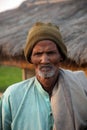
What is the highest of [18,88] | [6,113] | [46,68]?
[46,68]

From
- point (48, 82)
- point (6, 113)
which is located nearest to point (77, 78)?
point (48, 82)

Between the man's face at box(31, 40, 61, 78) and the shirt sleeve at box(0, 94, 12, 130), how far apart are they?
0.27 meters

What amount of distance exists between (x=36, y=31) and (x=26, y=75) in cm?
626

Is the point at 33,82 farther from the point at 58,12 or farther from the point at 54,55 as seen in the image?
the point at 58,12

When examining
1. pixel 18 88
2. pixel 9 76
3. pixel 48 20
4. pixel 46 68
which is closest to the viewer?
pixel 46 68

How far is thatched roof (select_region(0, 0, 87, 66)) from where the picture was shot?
20.8ft

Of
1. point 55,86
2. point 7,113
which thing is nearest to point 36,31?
point 55,86

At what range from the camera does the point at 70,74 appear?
2.57 m

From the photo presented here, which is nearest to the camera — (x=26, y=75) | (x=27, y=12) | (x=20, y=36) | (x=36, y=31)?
(x=36, y=31)

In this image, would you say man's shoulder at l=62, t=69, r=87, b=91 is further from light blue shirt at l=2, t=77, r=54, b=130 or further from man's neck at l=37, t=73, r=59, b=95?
light blue shirt at l=2, t=77, r=54, b=130

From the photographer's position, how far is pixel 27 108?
7.93 ft

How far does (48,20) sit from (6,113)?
6329 mm

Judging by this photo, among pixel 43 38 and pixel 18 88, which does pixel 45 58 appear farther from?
pixel 18 88

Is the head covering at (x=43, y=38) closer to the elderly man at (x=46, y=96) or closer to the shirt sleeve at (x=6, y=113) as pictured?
the elderly man at (x=46, y=96)
